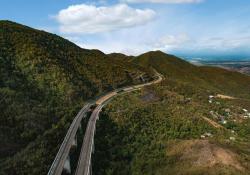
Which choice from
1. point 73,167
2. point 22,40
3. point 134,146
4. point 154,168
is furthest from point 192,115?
point 22,40

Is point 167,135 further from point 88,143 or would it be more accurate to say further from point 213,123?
point 88,143

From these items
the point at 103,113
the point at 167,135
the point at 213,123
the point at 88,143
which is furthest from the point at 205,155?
the point at 103,113

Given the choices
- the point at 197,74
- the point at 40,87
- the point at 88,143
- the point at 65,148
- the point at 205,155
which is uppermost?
the point at 40,87

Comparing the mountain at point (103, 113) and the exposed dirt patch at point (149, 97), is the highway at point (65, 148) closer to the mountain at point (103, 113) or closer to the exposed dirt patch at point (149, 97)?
the mountain at point (103, 113)

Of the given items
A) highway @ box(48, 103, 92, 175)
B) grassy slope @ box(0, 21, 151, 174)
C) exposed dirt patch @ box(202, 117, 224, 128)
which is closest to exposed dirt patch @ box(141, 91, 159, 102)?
grassy slope @ box(0, 21, 151, 174)

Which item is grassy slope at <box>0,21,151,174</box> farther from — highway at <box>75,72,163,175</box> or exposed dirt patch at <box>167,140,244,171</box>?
exposed dirt patch at <box>167,140,244,171</box>
